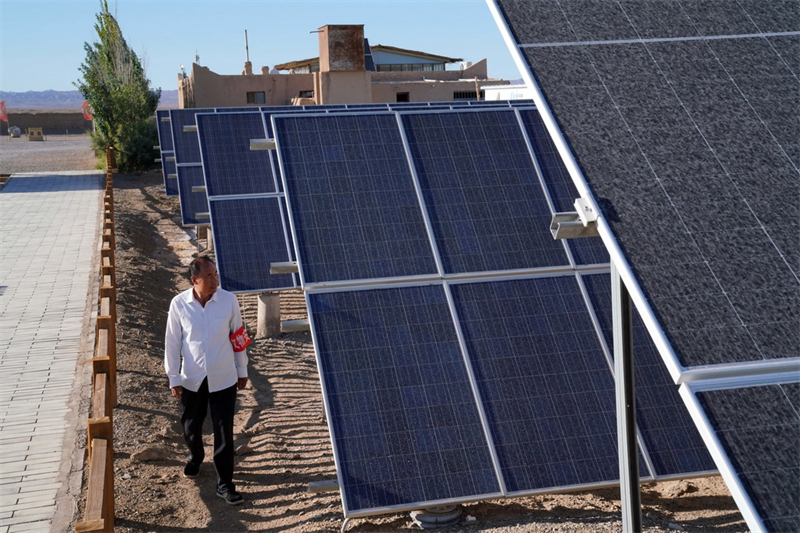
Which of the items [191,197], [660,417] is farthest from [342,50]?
[660,417]

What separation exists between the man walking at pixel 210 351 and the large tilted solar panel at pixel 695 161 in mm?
3818

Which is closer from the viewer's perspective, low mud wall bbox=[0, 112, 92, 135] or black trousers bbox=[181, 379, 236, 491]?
black trousers bbox=[181, 379, 236, 491]

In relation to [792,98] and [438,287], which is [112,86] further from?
[792,98]

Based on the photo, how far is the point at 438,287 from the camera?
565cm

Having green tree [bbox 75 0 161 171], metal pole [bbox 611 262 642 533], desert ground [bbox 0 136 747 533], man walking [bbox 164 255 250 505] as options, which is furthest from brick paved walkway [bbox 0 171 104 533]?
green tree [bbox 75 0 161 171]

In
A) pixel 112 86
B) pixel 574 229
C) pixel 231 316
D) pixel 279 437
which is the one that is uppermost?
pixel 112 86

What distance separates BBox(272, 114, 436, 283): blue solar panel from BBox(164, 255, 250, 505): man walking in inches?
42.1

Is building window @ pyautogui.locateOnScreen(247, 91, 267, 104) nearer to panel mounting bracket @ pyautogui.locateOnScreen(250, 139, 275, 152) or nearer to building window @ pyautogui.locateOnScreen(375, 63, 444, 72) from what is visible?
building window @ pyautogui.locateOnScreen(375, 63, 444, 72)

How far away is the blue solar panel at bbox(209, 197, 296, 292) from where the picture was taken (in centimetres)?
1123

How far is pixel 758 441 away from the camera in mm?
2189

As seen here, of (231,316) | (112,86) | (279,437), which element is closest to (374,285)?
(231,316)

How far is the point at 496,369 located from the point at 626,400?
2.16 m

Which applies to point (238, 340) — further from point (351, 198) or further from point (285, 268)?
point (351, 198)

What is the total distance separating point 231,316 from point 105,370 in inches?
82.0
